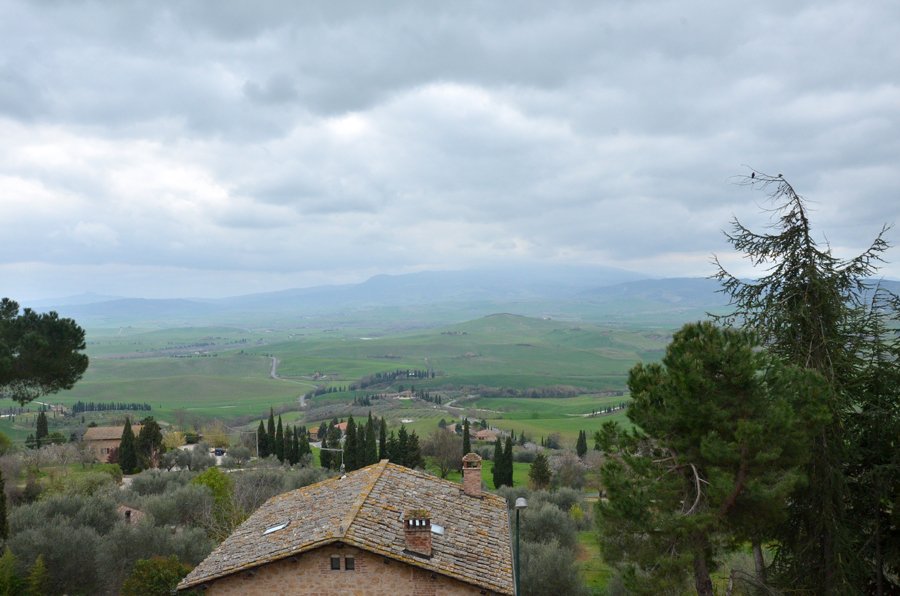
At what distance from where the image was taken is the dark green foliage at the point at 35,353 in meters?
22.2

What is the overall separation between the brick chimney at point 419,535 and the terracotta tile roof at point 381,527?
0.22 meters

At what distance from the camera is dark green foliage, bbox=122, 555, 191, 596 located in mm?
20797

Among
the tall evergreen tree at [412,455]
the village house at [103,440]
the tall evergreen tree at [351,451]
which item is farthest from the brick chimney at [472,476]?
the village house at [103,440]

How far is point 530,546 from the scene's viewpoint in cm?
2702

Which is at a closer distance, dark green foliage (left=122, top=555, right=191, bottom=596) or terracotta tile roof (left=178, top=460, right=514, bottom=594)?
terracotta tile roof (left=178, top=460, right=514, bottom=594)

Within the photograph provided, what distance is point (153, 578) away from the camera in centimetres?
2106

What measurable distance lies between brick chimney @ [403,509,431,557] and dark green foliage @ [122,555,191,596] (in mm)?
10875

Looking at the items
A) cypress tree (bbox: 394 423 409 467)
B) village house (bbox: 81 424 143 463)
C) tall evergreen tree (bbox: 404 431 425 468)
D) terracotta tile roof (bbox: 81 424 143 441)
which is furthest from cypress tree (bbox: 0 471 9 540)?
terracotta tile roof (bbox: 81 424 143 441)

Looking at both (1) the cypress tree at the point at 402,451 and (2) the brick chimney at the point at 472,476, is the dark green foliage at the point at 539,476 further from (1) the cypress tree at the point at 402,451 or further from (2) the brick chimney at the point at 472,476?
(2) the brick chimney at the point at 472,476

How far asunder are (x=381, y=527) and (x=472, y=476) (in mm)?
5187

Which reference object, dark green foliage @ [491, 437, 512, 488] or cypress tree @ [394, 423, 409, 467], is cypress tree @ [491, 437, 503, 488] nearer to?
dark green foliage @ [491, 437, 512, 488]

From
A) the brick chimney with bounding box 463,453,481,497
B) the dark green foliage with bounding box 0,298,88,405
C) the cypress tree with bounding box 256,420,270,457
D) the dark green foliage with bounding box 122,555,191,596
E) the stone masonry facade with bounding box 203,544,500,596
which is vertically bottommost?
the cypress tree with bounding box 256,420,270,457

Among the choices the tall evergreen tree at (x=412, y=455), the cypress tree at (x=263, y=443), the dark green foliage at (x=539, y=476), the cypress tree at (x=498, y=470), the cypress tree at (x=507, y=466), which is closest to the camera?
the dark green foliage at (x=539, y=476)

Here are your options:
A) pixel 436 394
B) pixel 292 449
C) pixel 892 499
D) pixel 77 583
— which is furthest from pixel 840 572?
pixel 436 394
